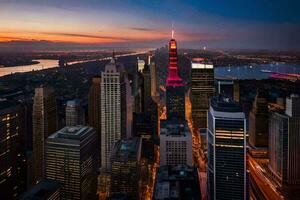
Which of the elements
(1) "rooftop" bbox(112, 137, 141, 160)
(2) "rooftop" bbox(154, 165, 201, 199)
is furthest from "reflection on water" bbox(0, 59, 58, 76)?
(2) "rooftop" bbox(154, 165, 201, 199)

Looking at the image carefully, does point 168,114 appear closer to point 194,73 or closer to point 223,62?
point 194,73

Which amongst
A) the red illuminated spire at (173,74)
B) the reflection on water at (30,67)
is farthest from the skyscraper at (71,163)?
the red illuminated spire at (173,74)

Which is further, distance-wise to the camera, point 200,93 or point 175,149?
point 200,93

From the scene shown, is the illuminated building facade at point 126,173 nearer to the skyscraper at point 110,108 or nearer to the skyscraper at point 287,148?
the skyscraper at point 110,108

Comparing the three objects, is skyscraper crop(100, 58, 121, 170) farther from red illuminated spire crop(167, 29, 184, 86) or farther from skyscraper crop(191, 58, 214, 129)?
red illuminated spire crop(167, 29, 184, 86)

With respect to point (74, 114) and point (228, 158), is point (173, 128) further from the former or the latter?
point (228, 158)

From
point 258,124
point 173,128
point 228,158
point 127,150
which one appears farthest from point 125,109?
point 228,158
